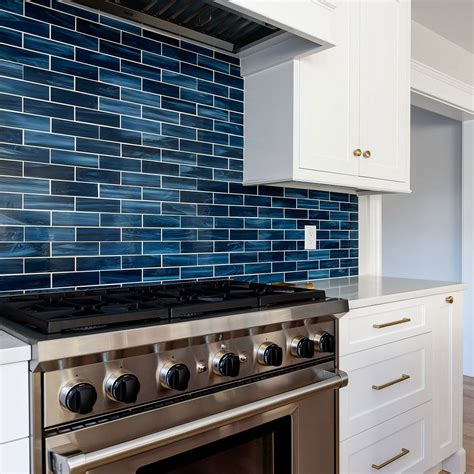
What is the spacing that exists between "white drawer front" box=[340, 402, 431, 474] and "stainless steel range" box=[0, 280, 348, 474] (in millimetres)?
263

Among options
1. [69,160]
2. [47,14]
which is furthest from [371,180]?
[47,14]

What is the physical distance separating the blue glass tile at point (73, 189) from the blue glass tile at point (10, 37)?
17.0 inches

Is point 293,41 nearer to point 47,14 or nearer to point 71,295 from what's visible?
point 47,14

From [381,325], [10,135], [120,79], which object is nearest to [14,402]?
[10,135]

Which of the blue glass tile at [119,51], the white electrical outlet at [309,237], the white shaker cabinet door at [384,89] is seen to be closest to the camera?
the blue glass tile at [119,51]

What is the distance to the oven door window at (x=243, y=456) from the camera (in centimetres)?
119

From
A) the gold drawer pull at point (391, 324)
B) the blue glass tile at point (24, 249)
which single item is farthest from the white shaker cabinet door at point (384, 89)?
the blue glass tile at point (24, 249)

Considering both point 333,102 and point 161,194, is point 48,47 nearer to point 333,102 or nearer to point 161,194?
point 161,194

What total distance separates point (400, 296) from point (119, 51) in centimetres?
142

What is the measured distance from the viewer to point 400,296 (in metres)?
1.97

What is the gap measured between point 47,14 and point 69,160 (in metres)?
0.46

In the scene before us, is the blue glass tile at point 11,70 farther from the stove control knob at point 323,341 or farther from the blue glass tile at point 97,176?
the stove control knob at point 323,341

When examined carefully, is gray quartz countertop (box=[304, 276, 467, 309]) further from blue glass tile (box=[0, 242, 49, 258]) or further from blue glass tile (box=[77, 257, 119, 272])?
blue glass tile (box=[0, 242, 49, 258])

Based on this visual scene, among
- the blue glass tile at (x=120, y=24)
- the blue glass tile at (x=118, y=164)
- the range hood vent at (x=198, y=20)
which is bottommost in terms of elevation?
the blue glass tile at (x=118, y=164)
